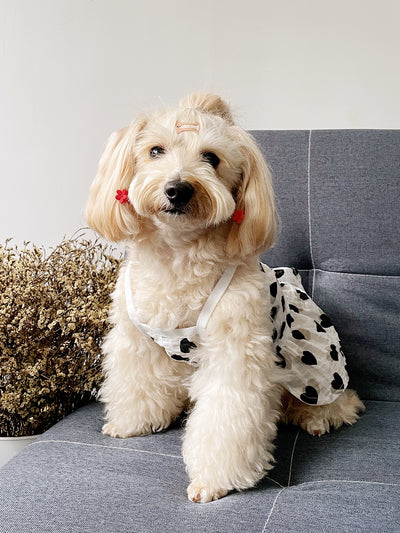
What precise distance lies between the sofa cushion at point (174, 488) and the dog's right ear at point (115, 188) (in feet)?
1.62

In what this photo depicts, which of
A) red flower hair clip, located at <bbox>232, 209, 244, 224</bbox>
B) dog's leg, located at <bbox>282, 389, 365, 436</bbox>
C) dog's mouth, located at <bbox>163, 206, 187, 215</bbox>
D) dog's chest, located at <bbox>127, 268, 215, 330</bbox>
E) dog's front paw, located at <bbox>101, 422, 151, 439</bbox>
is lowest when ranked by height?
dog's leg, located at <bbox>282, 389, 365, 436</bbox>

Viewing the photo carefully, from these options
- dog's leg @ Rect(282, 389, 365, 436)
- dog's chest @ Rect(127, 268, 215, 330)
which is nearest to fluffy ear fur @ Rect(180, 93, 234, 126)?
dog's chest @ Rect(127, 268, 215, 330)

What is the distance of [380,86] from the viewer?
2.13m

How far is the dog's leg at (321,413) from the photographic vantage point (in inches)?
63.2

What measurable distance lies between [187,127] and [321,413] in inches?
31.6

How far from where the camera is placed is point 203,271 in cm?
137

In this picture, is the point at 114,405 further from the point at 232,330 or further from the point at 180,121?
the point at 180,121

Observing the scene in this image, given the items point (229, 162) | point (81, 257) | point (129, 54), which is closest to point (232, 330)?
point (229, 162)

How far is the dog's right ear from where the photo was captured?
51.5 inches

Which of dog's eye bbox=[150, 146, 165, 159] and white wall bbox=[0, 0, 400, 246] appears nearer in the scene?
dog's eye bbox=[150, 146, 165, 159]

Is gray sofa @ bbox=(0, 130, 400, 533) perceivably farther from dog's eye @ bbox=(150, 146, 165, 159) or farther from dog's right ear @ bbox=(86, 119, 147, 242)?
dog's eye @ bbox=(150, 146, 165, 159)

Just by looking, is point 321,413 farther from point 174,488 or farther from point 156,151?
point 156,151

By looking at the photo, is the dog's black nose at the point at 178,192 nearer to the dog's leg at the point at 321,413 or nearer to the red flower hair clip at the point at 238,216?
the red flower hair clip at the point at 238,216

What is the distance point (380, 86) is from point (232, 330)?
1.21 metres
